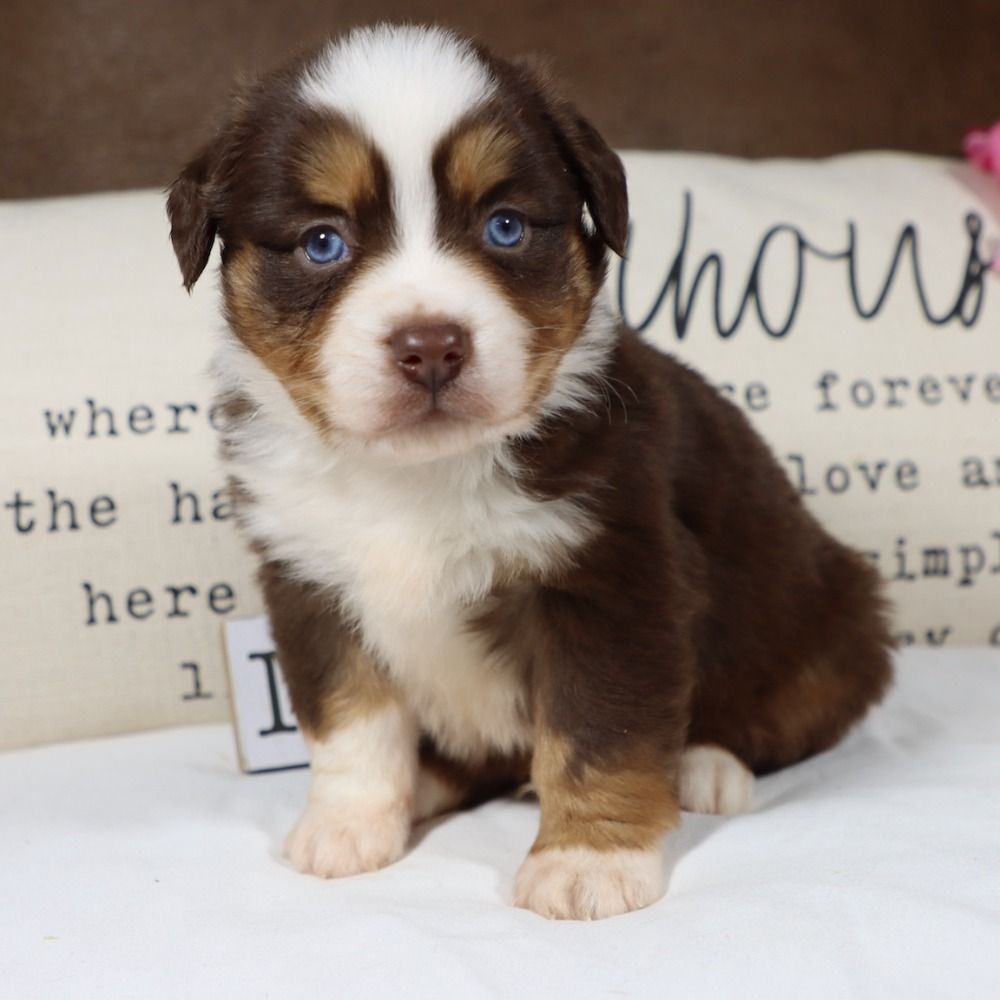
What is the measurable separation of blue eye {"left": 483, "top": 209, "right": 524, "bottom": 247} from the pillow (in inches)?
44.1

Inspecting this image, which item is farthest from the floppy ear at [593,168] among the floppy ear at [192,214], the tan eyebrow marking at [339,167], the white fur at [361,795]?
the white fur at [361,795]

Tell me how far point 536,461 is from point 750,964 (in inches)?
36.4

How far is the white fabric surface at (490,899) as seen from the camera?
6.43 feet

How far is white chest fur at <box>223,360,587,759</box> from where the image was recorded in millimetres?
2391

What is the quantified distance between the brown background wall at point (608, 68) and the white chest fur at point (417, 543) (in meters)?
1.99

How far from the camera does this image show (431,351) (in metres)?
2.06

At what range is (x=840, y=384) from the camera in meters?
3.79

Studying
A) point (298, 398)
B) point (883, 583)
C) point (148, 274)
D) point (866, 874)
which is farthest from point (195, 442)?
point (866, 874)

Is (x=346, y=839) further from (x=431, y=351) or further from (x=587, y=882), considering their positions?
(x=431, y=351)

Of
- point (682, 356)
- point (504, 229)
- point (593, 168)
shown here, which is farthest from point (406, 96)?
point (682, 356)

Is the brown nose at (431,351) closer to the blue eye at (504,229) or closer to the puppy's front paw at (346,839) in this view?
the blue eye at (504,229)

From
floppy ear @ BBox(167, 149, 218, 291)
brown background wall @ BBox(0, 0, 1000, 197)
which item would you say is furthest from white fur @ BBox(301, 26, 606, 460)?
brown background wall @ BBox(0, 0, 1000, 197)

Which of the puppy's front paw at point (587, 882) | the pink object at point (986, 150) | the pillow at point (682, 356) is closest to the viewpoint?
the puppy's front paw at point (587, 882)

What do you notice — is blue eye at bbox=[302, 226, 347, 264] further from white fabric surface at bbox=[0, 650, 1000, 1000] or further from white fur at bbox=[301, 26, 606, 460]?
white fabric surface at bbox=[0, 650, 1000, 1000]
